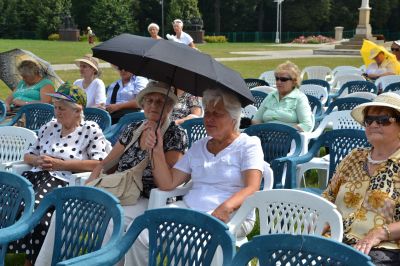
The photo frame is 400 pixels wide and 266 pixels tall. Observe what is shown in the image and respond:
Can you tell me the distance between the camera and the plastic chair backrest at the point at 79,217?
A: 353 centimetres

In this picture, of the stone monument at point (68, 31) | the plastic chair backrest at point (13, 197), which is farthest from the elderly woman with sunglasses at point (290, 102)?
the stone monument at point (68, 31)

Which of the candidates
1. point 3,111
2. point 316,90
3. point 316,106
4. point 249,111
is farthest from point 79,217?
point 316,90

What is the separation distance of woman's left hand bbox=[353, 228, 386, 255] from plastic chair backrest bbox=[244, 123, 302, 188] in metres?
2.39

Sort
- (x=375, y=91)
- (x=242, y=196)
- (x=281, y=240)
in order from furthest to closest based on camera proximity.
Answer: (x=375, y=91), (x=242, y=196), (x=281, y=240)

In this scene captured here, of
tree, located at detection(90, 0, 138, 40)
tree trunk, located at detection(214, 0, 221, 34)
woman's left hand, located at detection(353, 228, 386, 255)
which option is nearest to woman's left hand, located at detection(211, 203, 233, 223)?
woman's left hand, located at detection(353, 228, 386, 255)

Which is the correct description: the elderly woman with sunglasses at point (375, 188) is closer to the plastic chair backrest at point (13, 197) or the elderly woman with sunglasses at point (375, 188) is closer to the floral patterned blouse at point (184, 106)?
the plastic chair backrest at point (13, 197)

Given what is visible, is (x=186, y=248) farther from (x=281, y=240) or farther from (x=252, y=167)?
(x=252, y=167)

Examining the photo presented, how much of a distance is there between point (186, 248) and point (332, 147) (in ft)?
8.29

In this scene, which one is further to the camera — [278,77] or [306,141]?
[278,77]

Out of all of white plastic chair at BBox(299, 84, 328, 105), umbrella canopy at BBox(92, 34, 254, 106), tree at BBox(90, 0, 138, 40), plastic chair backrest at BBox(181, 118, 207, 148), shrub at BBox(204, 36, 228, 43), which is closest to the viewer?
umbrella canopy at BBox(92, 34, 254, 106)

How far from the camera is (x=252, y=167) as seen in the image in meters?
4.13

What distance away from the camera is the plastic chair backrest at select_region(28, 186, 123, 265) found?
3.53 meters

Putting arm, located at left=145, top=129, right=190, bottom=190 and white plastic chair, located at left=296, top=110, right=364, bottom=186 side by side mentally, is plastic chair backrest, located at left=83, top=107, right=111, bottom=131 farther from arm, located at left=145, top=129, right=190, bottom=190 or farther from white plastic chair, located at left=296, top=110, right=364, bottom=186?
arm, located at left=145, top=129, right=190, bottom=190

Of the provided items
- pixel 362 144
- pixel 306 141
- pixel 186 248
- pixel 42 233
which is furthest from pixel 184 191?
pixel 306 141
